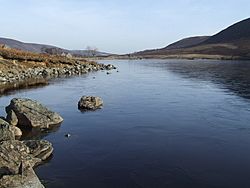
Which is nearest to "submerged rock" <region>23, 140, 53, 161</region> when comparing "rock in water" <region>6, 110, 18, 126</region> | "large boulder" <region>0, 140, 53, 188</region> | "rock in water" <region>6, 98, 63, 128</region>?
"large boulder" <region>0, 140, 53, 188</region>

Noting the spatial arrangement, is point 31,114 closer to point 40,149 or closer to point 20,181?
point 40,149

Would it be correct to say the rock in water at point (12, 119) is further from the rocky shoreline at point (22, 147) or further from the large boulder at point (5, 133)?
the large boulder at point (5, 133)

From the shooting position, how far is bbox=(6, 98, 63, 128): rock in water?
19.8 m

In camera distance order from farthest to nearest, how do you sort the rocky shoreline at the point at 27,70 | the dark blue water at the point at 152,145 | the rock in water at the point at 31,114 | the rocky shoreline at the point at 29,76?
→ the rocky shoreline at the point at 27,70 < the rocky shoreline at the point at 29,76 < the rock in water at the point at 31,114 < the dark blue water at the point at 152,145

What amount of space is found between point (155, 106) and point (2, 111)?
1187cm

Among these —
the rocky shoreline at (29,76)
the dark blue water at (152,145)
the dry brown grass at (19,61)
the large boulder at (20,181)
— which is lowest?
the dark blue water at (152,145)

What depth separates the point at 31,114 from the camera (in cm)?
2019

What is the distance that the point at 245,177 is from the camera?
42.8 ft

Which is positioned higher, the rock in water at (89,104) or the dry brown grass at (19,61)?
the dry brown grass at (19,61)

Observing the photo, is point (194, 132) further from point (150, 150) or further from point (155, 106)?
point (155, 106)

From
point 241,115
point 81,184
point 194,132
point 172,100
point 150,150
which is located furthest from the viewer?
point 172,100

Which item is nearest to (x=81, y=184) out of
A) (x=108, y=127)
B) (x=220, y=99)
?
(x=108, y=127)

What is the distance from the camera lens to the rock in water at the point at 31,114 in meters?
19.8

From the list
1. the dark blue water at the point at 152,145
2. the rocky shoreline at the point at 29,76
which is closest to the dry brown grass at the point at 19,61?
the rocky shoreline at the point at 29,76
